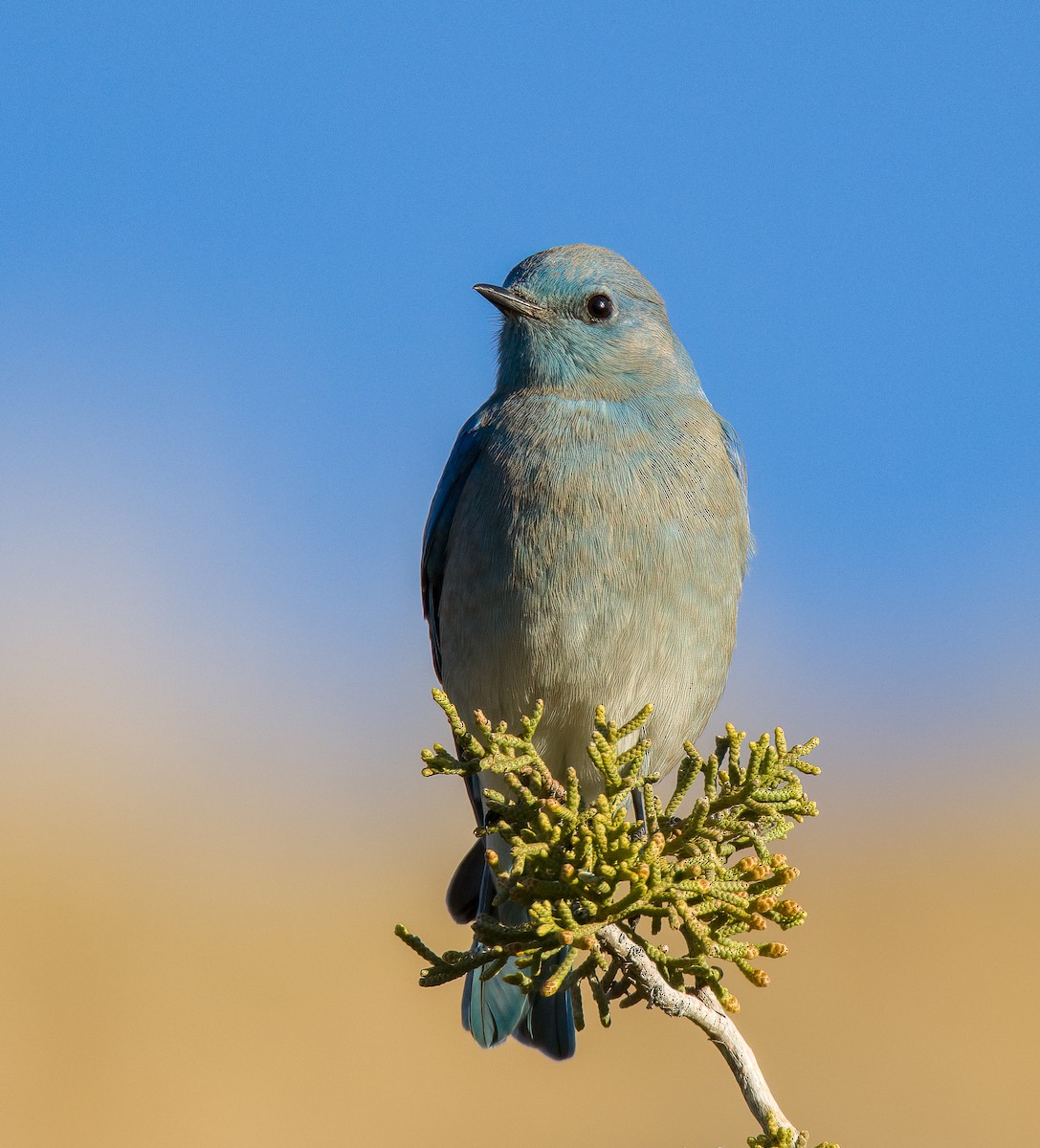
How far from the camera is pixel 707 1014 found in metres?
3.59

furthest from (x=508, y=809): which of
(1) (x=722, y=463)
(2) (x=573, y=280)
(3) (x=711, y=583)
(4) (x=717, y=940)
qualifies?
(2) (x=573, y=280)

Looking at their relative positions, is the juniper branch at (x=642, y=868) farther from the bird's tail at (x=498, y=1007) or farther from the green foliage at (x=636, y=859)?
the bird's tail at (x=498, y=1007)

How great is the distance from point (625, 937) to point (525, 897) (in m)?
0.31

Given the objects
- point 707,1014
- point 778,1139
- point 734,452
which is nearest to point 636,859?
point 707,1014

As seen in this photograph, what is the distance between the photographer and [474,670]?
599 centimetres

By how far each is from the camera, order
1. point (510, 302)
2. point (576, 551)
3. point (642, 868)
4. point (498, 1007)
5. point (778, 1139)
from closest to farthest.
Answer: point (778, 1139) < point (642, 868) < point (576, 551) < point (498, 1007) < point (510, 302)

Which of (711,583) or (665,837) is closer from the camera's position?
(665,837)

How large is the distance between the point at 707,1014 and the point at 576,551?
7.79 ft

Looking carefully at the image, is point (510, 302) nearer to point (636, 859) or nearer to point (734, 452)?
point (734, 452)

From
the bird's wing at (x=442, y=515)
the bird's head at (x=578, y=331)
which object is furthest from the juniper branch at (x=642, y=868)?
the bird's head at (x=578, y=331)

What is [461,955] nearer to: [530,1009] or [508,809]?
[508,809]

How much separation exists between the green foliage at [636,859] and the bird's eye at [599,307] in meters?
2.84

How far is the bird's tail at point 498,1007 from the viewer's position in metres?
5.81

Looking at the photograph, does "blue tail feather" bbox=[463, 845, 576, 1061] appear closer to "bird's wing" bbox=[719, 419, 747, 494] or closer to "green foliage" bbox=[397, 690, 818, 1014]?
"green foliage" bbox=[397, 690, 818, 1014]
